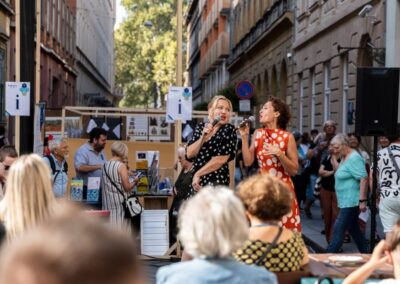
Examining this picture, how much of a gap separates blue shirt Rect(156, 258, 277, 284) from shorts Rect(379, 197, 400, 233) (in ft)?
21.6

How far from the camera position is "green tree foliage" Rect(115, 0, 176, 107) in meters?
89.0

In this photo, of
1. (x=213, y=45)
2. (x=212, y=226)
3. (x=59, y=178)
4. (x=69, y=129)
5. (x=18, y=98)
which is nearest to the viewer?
(x=212, y=226)

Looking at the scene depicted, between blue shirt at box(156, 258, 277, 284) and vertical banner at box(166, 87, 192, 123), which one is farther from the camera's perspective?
vertical banner at box(166, 87, 192, 123)

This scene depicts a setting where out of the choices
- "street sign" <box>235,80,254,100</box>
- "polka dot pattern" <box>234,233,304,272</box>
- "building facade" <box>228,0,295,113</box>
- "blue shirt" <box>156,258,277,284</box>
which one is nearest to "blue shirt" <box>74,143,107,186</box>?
"polka dot pattern" <box>234,233,304,272</box>

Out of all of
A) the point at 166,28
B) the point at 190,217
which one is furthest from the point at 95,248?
the point at 166,28

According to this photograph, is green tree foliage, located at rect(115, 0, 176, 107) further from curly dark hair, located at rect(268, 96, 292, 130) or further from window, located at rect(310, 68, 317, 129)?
curly dark hair, located at rect(268, 96, 292, 130)

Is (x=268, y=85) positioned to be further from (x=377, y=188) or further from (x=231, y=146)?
(x=231, y=146)

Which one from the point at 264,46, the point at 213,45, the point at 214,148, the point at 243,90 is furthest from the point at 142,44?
the point at 214,148

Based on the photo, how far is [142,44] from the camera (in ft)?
297

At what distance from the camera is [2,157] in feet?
Answer: 28.7

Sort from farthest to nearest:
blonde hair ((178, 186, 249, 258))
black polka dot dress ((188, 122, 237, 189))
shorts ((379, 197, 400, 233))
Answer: shorts ((379, 197, 400, 233)) → black polka dot dress ((188, 122, 237, 189)) → blonde hair ((178, 186, 249, 258))

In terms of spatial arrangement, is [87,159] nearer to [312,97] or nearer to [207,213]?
[207,213]

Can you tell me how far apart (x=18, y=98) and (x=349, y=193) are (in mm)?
4994

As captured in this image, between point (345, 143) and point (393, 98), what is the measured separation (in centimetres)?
84
